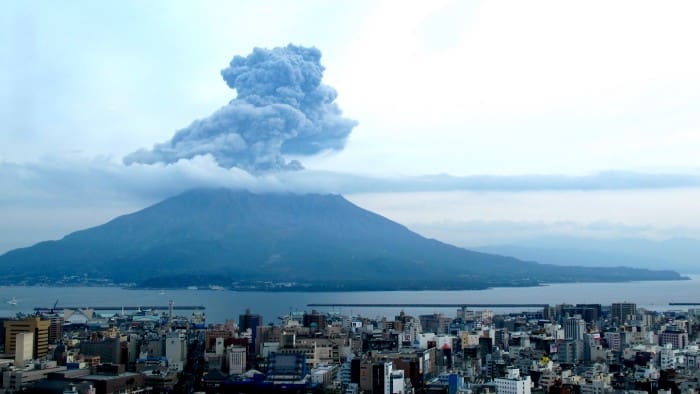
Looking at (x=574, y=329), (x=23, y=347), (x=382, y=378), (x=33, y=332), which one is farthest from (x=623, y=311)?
(x=23, y=347)

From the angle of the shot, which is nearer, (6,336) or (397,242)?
(6,336)

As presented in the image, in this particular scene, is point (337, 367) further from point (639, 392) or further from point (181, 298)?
point (181, 298)

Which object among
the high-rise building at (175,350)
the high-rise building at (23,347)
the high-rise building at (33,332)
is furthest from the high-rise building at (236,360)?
the high-rise building at (33,332)

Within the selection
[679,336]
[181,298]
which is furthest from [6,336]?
[181,298]

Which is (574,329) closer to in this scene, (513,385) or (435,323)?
(435,323)

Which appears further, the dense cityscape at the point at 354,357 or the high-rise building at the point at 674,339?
the high-rise building at the point at 674,339

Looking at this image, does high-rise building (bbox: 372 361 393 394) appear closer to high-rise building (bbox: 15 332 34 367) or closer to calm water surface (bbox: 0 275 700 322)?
high-rise building (bbox: 15 332 34 367)

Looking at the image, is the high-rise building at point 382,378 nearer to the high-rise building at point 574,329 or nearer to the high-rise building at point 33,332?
the high-rise building at point 33,332
